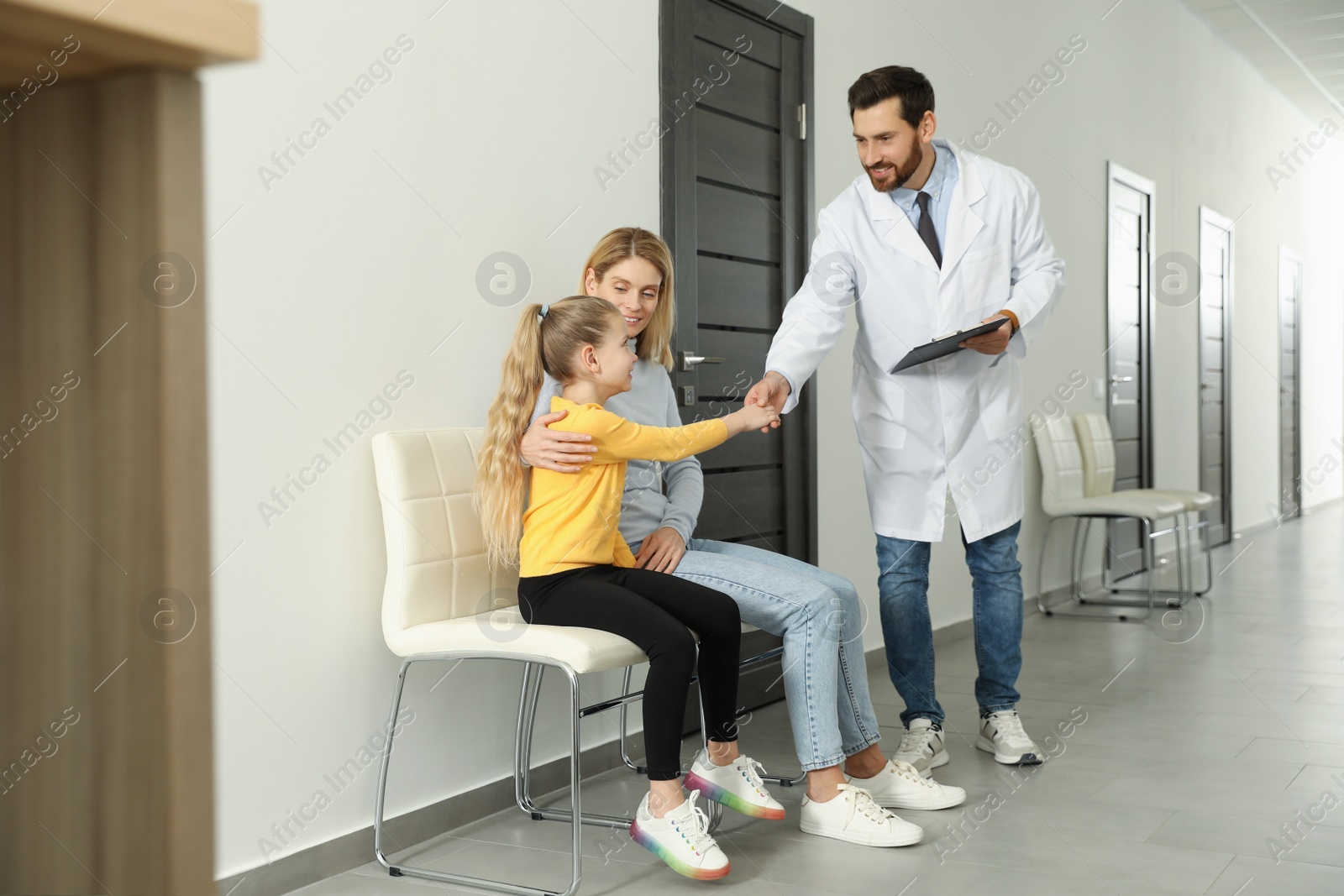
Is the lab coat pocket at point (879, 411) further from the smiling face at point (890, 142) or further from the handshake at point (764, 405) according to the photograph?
the smiling face at point (890, 142)

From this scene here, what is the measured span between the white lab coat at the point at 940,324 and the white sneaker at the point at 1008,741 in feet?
1.38

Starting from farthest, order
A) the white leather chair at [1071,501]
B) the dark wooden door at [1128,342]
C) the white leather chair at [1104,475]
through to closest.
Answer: the dark wooden door at [1128,342] → the white leather chair at [1104,475] → the white leather chair at [1071,501]

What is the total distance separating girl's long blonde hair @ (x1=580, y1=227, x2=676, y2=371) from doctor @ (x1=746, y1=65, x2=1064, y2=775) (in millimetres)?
260

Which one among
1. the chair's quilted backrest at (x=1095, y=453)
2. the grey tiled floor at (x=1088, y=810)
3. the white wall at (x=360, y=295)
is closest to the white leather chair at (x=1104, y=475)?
the chair's quilted backrest at (x=1095, y=453)

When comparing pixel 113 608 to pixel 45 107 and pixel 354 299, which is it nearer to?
pixel 45 107

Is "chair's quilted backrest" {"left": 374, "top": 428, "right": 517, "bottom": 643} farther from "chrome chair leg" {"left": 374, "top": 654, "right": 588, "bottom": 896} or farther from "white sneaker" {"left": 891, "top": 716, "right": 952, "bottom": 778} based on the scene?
"white sneaker" {"left": 891, "top": 716, "right": 952, "bottom": 778}

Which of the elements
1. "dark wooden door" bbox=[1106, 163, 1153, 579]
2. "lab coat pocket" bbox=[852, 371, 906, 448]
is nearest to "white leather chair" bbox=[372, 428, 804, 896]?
"lab coat pocket" bbox=[852, 371, 906, 448]

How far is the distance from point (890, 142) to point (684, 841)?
144cm

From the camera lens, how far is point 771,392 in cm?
229

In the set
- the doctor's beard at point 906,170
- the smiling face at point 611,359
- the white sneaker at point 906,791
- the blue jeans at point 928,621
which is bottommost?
the white sneaker at point 906,791

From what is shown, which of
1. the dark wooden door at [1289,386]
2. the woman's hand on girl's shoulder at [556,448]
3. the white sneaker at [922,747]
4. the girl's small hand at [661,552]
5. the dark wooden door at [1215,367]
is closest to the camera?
the woman's hand on girl's shoulder at [556,448]

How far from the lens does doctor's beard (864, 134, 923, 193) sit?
8.01 feet

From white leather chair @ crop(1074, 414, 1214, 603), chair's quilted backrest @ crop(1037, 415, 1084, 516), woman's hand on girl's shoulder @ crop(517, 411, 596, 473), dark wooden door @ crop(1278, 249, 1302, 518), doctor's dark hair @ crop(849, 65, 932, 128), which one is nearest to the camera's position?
woman's hand on girl's shoulder @ crop(517, 411, 596, 473)

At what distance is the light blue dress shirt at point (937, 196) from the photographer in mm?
2531
